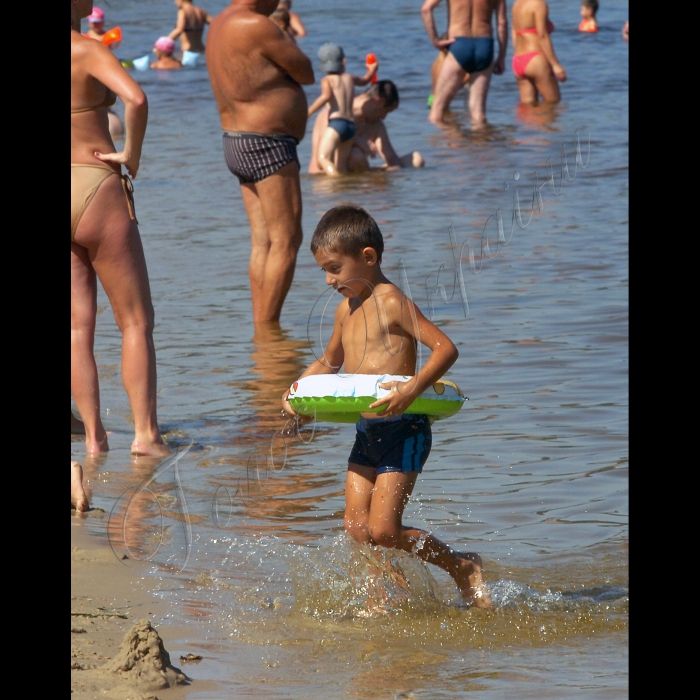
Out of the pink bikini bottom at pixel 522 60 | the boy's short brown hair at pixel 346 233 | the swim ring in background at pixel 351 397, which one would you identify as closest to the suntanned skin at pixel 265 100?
the boy's short brown hair at pixel 346 233

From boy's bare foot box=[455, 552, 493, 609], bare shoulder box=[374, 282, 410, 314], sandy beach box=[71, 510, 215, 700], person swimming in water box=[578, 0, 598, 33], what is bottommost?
boy's bare foot box=[455, 552, 493, 609]

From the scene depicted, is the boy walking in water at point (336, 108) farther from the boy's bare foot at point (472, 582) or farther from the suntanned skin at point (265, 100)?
the boy's bare foot at point (472, 582)

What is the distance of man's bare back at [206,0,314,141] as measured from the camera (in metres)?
6.77

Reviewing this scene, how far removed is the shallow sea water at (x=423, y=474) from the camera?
3.52 m

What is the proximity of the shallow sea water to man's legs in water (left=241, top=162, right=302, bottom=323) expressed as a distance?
0.26m

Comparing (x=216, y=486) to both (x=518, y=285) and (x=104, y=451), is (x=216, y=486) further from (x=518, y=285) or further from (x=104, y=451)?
(x=518, y=285)

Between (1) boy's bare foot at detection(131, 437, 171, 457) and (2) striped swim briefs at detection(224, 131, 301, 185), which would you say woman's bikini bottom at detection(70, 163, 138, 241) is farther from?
(2) striped swim briefs at detection(224, 131, 301, 185)

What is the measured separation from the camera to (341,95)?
12.4 meters

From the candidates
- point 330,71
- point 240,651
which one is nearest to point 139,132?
point 240,651

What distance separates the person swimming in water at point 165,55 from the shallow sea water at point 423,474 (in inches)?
523

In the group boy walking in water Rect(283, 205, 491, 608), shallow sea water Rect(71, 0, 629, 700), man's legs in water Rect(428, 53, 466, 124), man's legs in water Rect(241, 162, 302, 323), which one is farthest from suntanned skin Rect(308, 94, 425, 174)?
boy walking in water Rect(283, 205, 491, 608)

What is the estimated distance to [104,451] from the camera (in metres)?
5.43

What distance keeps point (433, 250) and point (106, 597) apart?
6115 millimetres
